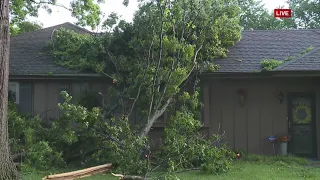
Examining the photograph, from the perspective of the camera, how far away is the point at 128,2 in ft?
38.2

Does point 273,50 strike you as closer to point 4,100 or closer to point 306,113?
point 306,113

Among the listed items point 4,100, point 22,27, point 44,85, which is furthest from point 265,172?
point 22,27

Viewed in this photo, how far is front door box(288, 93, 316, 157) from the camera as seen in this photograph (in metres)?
11.8

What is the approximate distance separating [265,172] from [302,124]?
3.48 meters

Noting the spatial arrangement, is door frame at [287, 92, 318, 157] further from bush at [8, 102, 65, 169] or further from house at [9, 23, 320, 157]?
bush at [8, 102, 65, 169]

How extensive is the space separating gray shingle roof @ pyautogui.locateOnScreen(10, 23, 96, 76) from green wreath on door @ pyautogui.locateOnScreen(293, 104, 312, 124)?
6182mm

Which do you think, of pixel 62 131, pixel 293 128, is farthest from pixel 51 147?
pixel 293 128

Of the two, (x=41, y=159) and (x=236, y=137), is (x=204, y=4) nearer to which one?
(x=236, y=137)

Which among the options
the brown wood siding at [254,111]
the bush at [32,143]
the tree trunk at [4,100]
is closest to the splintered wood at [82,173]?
the tree trunk at [4,100]

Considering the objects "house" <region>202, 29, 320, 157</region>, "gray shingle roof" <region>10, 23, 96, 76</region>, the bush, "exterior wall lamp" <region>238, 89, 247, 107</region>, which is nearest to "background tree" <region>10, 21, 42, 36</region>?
"gray shingle roof" <region>10, 23, 96, 76</region>

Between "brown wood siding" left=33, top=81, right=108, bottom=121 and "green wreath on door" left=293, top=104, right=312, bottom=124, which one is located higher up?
"brown wood siding" left=33, top=81, right=108, bottom=121

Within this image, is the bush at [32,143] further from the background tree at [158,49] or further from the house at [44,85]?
the background tree at [158,49]

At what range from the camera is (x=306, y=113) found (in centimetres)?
1188

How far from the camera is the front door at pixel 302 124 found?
463 inches
